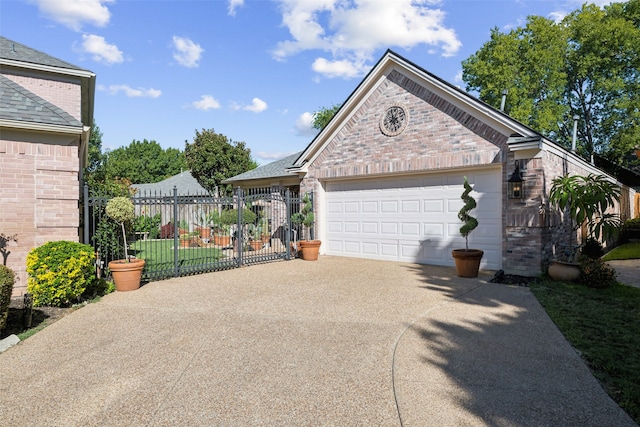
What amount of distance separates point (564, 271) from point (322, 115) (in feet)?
101

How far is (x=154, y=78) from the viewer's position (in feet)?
41.7

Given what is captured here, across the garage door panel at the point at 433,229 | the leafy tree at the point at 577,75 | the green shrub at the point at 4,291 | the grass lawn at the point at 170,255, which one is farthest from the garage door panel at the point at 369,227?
the leafy tree at the point at 577,75

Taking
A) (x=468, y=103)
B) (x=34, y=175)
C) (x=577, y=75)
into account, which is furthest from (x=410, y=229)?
(x=577, y=75)

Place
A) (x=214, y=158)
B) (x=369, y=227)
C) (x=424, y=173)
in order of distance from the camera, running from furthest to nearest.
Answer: (x=214, y=158), (x=369, y=227), (x=424, y=173)

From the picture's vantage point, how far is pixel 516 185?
27.8 ft

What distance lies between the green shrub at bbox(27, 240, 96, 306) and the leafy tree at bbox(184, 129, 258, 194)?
67.9ft

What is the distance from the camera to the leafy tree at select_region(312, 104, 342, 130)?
116 feet

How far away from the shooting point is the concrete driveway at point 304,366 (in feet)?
9.71

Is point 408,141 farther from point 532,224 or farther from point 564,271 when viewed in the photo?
point 564,271

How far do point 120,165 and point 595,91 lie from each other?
47.3m

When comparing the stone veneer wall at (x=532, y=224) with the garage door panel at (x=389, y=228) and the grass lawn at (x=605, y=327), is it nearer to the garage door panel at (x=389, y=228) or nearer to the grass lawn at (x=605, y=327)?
the grass lawn at (x=605, y=327)

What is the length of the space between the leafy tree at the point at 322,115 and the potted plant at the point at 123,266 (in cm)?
2925

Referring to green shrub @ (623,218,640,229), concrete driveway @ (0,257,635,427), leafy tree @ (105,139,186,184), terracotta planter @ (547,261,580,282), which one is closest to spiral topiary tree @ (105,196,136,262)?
concrete driveway @ (0,257,635,427)

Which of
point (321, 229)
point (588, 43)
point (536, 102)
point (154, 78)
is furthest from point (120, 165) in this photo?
point (588, 43)
